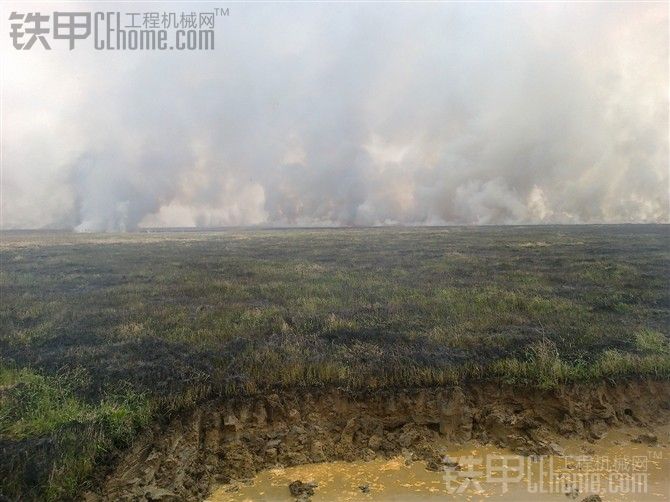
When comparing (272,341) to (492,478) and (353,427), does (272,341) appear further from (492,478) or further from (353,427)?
(492,478)

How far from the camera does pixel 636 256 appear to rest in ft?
93.6

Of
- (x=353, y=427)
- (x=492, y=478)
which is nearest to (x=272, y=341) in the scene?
(x=353, y=427)

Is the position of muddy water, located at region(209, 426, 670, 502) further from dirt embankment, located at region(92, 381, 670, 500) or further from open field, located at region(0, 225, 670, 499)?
open field, located at region(0, 225, 670, 499)

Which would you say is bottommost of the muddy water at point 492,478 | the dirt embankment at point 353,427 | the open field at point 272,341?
the muddy water at point 492,478

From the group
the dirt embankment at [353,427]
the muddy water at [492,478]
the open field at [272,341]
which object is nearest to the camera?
the muddy water at [492,478]

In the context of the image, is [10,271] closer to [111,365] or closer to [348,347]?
[111,365]

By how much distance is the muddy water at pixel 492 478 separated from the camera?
6559mm

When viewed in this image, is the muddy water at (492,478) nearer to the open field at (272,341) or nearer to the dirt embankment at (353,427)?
the dirt embankment at (353,427)

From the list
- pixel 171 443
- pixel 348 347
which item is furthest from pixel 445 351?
pixel 171 443

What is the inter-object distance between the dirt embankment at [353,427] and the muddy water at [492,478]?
244 mm

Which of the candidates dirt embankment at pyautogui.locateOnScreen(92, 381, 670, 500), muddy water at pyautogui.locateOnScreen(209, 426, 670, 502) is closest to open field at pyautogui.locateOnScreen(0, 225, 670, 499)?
dirt embankment at pyautogui.locateOnScreen(92, 381, 670, 500)

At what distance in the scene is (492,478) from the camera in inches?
274

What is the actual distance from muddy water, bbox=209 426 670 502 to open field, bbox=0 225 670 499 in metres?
2.03

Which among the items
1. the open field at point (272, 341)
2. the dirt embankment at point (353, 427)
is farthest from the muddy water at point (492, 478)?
the open field at point (272, 341)
